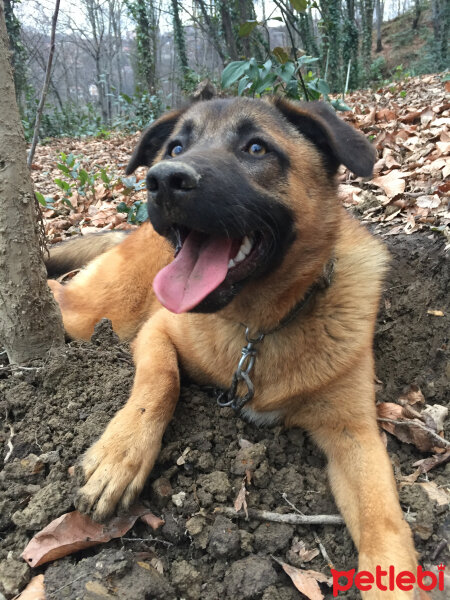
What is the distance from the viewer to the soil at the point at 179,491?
5.23 feet

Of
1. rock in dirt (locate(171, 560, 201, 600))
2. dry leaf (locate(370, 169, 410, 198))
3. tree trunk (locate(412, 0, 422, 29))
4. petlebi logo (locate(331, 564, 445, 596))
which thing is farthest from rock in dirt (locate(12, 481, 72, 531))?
tree trunk (locate(412, 0, 422, 29))

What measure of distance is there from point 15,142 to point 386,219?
3.07m

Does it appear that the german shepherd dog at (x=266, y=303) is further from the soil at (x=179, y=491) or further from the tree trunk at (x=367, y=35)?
the tree trunk at (x=367, y=35)

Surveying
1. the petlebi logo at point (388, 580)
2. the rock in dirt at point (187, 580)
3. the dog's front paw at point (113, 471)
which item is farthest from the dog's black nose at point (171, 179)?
the petlebi logo at point (388, 580)

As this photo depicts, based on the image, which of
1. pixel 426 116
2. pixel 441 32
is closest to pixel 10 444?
pixel 426 116

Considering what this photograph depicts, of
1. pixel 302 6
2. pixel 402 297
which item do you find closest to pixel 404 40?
pixel 302 6

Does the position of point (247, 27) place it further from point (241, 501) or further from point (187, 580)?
point (187, 580)

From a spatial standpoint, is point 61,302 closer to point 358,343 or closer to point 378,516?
point 358,343

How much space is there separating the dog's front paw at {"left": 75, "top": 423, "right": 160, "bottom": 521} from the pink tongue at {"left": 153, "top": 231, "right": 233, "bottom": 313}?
62 centimetres

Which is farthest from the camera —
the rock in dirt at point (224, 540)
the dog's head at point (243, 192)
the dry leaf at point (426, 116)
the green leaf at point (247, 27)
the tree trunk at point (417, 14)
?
the tree trunk at point (417, 14)

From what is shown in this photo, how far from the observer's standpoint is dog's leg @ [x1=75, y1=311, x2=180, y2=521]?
179cm

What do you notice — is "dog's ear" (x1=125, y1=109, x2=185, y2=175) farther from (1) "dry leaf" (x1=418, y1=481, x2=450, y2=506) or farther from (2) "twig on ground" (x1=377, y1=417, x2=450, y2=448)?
(1) "dry leaf" (x1=418, y1=481, x2=450, y2=506)

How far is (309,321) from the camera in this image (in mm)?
2350

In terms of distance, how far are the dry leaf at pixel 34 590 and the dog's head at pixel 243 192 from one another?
1.10 meters
